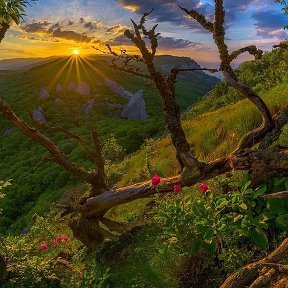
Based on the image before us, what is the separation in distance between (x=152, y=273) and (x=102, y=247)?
10.00 feet

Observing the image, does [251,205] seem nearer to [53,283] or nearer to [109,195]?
[53,283]

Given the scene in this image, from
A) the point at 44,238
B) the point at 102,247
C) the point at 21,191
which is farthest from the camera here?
the point at 21,191

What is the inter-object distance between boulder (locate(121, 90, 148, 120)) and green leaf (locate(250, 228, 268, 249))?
106 m

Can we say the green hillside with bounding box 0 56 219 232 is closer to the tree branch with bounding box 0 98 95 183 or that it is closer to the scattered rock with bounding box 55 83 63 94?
the tree branch with bounding box 0 98 95 183

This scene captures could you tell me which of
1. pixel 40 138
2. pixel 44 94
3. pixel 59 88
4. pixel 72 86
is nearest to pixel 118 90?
pixel 72 86

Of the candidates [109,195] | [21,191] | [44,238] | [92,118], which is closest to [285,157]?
[109,195]

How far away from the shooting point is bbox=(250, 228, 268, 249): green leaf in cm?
579

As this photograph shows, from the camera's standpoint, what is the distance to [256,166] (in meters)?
7.29

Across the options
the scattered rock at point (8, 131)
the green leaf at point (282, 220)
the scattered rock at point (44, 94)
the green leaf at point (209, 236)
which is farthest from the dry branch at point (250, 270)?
the scattered rock at point (44, 94)

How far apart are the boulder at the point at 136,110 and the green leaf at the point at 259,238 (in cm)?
10576

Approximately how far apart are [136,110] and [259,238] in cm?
10990

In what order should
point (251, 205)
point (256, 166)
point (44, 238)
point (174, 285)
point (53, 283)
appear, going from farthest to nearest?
point (44, 238) < point (53, 283) < point (256, 166) < point (174, 285) < point (251, 205)

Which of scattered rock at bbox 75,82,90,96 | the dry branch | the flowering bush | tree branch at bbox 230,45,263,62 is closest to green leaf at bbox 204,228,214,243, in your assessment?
the flowering bush

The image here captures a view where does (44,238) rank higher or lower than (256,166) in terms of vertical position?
lower
